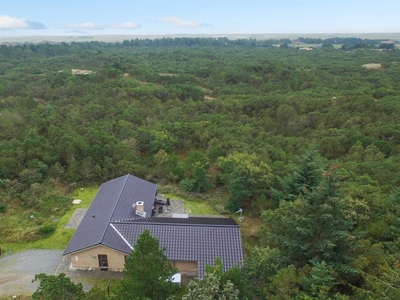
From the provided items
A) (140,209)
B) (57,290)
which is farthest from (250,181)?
(57,290)

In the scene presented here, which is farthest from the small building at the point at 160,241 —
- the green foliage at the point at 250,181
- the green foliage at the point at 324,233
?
the green foliage at the point at 250,181

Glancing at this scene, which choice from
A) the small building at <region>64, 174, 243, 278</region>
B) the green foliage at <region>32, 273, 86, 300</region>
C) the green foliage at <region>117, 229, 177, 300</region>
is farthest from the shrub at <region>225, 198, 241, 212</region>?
the green foliage at <region>32, 273, 86, 300</region>

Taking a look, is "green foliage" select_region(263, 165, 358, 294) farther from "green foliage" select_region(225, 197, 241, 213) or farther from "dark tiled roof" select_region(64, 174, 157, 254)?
"dark tiled roof" select_region(64, 174, 157, 254)

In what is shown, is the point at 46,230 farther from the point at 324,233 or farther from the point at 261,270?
the point at 324,233

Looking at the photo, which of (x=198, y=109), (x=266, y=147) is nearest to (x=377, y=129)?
(x=266, y=147)

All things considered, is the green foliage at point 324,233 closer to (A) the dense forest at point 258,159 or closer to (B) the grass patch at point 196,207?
(A) the dense forest at point 258,159

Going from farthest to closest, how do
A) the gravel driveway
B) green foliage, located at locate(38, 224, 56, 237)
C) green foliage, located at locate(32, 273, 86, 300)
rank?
green foliage, located at locate(38, 224, 56, 237) < the gravel driveway < green foliage, located at locate(32, 273, 86, 300)
